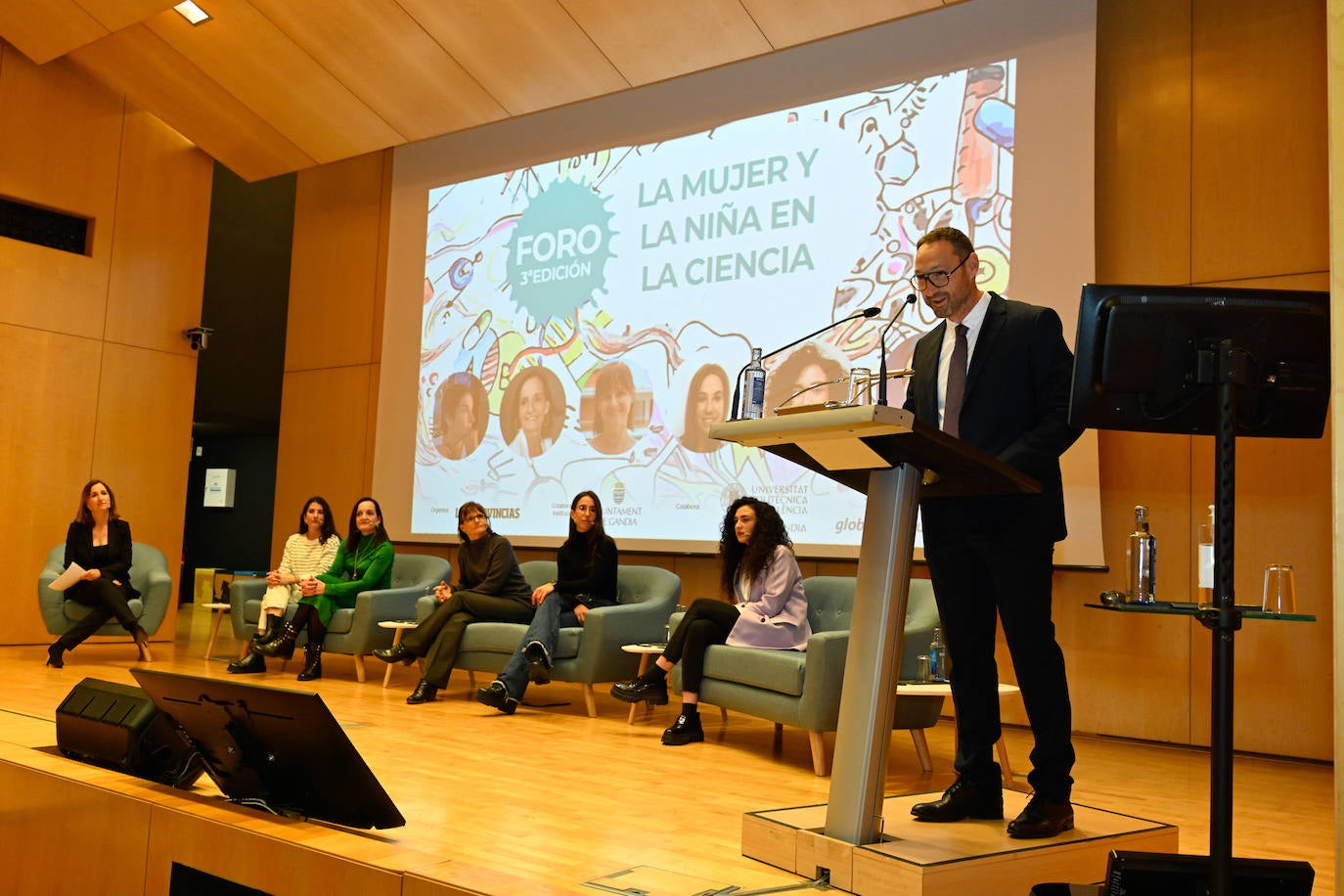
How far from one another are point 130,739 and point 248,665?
3.51 metres

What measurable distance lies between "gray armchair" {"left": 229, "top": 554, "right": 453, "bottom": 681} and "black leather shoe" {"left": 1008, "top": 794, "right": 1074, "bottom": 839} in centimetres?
430

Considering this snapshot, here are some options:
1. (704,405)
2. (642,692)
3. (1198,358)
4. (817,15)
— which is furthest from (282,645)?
(1198,358)

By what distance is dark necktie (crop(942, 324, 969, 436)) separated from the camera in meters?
2.32

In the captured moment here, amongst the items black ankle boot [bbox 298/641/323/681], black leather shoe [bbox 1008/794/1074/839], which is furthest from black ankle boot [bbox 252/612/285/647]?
black leather shoe [bbox 1008/794/1074/839]

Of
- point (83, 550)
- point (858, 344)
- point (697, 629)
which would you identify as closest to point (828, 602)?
point (697, 629)

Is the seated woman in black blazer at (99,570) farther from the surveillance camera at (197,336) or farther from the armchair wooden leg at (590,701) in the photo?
the armchair wooden leg at (590,701)

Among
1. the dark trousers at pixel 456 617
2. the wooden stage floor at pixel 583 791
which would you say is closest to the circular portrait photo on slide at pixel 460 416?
the dark trousers at pixel 456 617

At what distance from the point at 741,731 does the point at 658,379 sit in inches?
83.3

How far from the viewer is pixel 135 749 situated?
2736mm

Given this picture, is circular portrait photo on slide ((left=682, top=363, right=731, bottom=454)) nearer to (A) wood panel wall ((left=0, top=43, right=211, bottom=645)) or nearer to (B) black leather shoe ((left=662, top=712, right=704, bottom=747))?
(B) black leather shoe ((left=662, top=712, right=704, bottom=747))

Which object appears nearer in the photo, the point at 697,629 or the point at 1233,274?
the point at 697,629

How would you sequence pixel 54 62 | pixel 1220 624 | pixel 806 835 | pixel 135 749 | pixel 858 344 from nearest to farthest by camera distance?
pixel 1220 624
pixel 806 835
pixel 135 749
pixel 858 344
pixel 54 62

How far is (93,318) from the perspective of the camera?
25.2ft

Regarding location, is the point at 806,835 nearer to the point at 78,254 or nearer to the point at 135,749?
the point at 135,749
